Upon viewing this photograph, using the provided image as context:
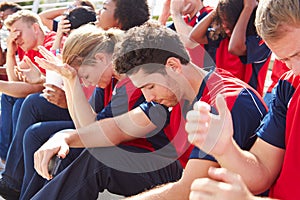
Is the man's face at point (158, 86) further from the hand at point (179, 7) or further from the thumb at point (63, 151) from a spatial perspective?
the hand at point (179, 7)

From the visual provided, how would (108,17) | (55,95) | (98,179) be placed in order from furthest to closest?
(108,17)
(55,95)
(98,179)

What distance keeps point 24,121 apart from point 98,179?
39.9 inches

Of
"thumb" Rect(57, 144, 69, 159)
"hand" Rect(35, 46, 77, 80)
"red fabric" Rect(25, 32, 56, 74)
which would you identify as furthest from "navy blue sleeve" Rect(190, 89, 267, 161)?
"red fabric" Rect(25, 32, 56, 74)

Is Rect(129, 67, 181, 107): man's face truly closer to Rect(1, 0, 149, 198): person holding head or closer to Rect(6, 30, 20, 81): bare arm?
Rect(1, 0, 149, 198): person holding head

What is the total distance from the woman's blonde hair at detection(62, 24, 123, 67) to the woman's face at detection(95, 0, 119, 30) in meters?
0.52

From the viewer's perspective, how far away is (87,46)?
97.1 inches

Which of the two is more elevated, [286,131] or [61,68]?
[286,131]

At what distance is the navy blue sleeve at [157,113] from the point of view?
6.84ft

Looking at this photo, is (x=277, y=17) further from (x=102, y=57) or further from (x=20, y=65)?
(x=20, y=65)

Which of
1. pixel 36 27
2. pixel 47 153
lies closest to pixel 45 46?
pixel 36 27

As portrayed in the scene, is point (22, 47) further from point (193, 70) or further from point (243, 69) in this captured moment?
point (193, 70)

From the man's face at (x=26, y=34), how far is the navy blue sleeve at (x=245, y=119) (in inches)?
88.8

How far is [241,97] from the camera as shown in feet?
5.52

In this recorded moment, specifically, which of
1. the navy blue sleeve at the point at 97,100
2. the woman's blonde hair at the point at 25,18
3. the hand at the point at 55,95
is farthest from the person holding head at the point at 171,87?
the woman's blonde hair at the point at 25,18
